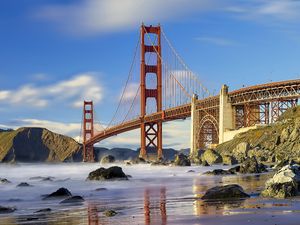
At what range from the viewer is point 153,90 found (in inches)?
3593

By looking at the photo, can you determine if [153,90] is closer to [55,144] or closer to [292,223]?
[292,223]

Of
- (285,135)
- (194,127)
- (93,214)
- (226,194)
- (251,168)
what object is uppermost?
(194,127)

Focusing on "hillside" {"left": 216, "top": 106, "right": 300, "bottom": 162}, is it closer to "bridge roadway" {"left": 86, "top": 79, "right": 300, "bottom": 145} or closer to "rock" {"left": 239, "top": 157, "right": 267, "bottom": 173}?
"bridge roadway" {"left": 86, "top": 79, "right": 300, "bottom": 145}

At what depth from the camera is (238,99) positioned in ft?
255

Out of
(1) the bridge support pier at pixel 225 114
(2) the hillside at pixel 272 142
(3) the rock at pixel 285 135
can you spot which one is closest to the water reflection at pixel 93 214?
(2) the hillside at pixel 272 142

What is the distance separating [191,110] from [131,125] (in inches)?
431

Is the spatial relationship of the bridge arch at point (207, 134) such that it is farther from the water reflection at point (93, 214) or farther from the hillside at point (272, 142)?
the water reflection at point (93, 214)

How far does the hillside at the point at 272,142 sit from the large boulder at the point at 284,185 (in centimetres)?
3317

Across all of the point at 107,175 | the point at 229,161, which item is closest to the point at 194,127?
the point at 229,161

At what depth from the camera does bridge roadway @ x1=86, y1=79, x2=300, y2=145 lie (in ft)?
232

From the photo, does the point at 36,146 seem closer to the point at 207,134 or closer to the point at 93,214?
the point at 207,134

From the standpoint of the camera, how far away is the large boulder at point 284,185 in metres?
11.8

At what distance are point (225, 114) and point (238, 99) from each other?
331 cm

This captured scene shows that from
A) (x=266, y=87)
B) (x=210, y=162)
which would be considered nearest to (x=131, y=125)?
(x=266, y=87)
